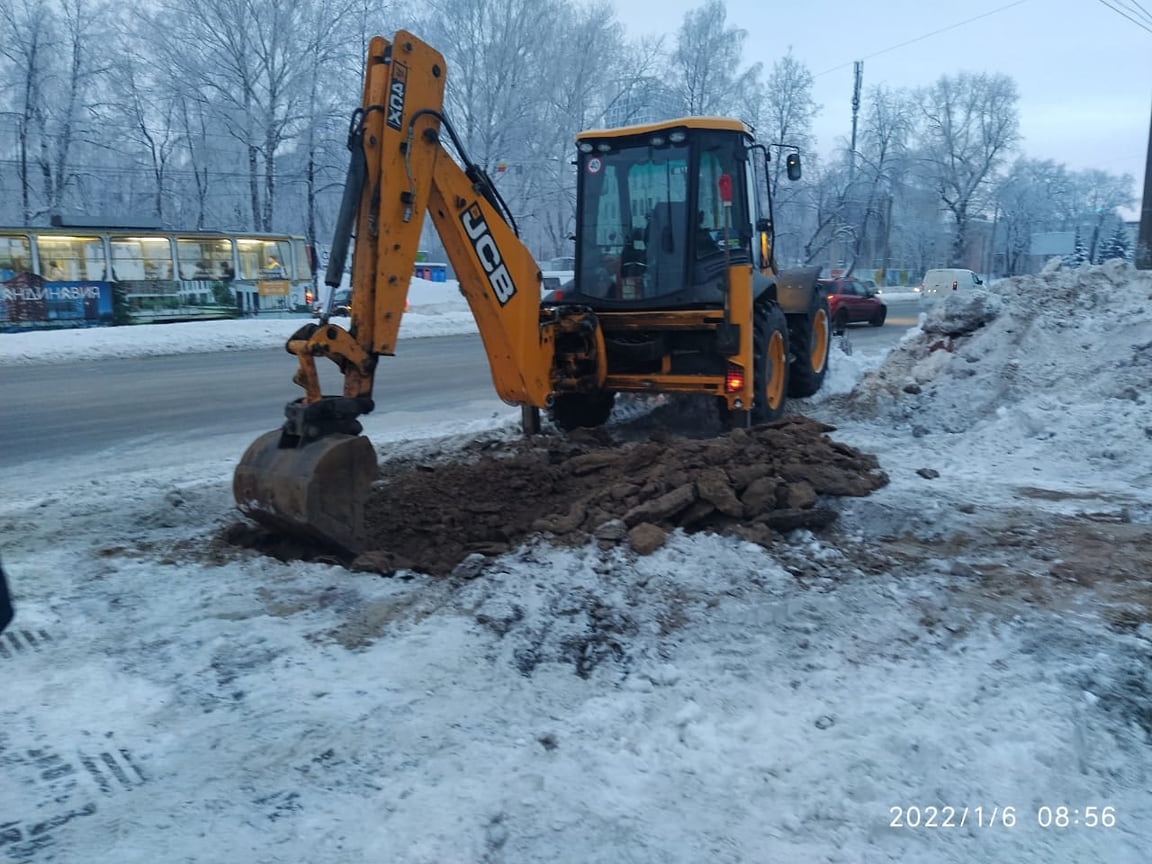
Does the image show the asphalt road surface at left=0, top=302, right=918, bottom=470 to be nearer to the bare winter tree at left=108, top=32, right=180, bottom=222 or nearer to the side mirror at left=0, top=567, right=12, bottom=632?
the side mirror at left=0, top=567, right=12, bottom=632

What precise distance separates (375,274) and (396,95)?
1149mm

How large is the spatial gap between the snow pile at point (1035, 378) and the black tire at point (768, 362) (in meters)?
1.24

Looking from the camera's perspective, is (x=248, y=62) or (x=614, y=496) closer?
(x=614, y=496)

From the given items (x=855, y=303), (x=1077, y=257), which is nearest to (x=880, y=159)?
(x=1077, y=257)

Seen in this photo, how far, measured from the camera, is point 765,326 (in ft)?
28.3

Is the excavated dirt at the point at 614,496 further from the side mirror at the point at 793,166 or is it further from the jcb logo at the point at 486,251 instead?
the side mirror at the point at 793,166

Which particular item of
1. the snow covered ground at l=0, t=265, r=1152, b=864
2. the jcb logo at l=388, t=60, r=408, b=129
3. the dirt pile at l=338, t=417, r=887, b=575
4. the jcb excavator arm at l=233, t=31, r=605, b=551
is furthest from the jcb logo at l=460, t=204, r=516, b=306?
the snow covered ground at l=0, t=265, r=1152, b=864

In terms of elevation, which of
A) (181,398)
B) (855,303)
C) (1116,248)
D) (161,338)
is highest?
(1116,248)

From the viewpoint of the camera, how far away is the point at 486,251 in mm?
6387

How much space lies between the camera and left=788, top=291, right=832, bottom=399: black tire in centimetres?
1075

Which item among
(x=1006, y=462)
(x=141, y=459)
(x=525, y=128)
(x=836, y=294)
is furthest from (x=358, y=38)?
(x=1006, y=462)

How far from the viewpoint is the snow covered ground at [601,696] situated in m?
2.91

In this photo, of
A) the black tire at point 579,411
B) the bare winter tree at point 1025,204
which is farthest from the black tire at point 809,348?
the bare winter tree at point 1025,204
